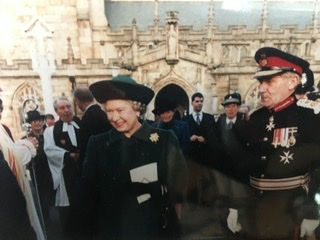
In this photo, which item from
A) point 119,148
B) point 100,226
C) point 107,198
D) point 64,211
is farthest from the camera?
point 64,211

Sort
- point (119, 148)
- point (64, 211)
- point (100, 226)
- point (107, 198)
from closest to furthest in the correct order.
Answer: point (119, 148)
point (107, 198)
point (100, 226)
point (64, 211)

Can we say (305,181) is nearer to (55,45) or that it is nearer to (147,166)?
(147,166)

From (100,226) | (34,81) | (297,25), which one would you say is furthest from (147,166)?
(297,25)

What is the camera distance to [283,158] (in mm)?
2031

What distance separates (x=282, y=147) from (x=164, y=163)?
3.18 ft

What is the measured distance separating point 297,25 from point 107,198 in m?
2.12

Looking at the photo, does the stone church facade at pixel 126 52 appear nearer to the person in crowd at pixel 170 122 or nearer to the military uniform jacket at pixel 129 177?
the person in crowd at pixel 170 122

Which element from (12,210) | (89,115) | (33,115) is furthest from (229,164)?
(12,210)

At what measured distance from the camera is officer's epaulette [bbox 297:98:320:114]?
6.47 ft

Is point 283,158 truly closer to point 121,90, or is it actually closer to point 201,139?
point 201,139

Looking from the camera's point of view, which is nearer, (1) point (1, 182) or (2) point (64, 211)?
(1) point (1, 182)

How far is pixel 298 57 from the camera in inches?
77.3

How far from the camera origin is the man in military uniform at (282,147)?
194 centimetres

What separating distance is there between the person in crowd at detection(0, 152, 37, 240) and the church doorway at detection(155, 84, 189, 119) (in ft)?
4.60
